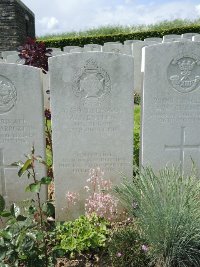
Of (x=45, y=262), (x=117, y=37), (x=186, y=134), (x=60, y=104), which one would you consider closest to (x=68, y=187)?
(x=60, y=104)

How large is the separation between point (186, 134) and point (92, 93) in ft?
3.63

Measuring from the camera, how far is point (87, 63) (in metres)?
→ 3.34

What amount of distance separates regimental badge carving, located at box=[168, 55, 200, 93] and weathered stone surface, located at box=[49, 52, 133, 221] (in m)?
0.45

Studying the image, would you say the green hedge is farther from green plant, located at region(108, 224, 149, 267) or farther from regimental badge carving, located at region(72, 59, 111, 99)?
green plant, located at region(108, 224, 149, 267)

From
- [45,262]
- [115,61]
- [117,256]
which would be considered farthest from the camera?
[115,61]

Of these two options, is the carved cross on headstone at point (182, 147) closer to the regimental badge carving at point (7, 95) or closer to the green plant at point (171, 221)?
the green plant at point (171, 221)

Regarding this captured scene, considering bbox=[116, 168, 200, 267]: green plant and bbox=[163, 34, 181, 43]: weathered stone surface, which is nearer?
bbox=[116, 168, 200, 267]: green plant

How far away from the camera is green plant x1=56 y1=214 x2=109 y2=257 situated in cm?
299

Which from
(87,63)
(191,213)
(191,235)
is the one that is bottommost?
(191,235)

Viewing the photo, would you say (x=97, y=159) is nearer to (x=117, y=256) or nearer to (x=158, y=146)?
(x=158, y=146)

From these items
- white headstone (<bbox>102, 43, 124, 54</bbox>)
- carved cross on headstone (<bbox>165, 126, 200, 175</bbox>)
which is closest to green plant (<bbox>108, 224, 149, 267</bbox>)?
carved cross on headstone (<bbox>165, 126, 200, 175</bbox>)

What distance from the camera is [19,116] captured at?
3.45 m

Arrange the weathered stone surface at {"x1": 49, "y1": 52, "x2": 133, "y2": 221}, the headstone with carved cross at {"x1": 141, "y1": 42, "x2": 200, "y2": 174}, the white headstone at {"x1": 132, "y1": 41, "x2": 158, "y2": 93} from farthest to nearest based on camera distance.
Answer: the white headstone at {"x1": 132, "y1": 41, "x2": 158, "y2": 93}, the headstone with carved cross at {"x1": 141, "y1": 42, "x2": 200, "y2": 174}, the weathered stone surface at {"x1": 49, "y1": 52, "x2": 133, "y2": 221}

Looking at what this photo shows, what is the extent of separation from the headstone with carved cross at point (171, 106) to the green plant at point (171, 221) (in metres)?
0.82
